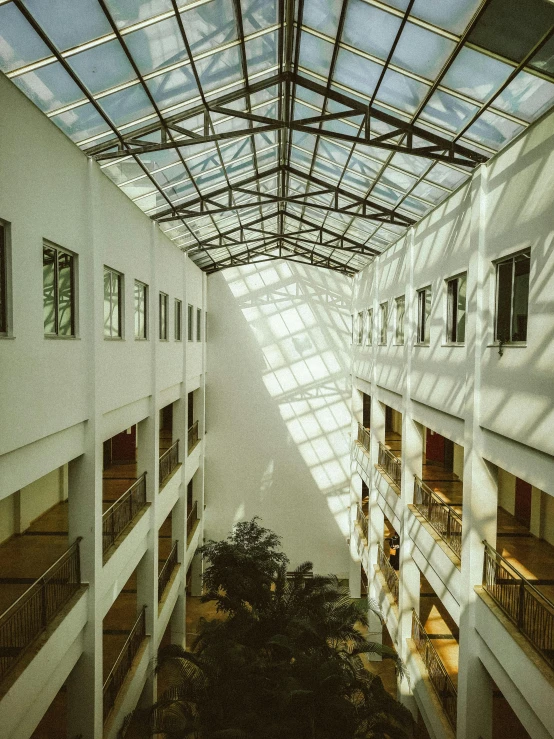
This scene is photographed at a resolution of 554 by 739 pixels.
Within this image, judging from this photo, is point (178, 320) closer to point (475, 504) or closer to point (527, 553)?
point (475, 504)

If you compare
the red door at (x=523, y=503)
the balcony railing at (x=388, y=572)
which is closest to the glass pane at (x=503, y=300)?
the red door at (x=523, y=503)

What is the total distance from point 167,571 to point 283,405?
1178cm

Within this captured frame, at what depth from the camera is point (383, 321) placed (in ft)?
70.7

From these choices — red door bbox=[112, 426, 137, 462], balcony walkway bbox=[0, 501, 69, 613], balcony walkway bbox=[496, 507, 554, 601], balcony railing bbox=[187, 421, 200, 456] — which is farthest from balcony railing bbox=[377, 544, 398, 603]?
red door bbox=[112, 426, 137, 462]

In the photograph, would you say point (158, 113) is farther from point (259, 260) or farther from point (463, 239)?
point (259, 260)

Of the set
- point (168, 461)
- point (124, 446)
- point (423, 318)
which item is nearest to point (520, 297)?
point (423, 318)

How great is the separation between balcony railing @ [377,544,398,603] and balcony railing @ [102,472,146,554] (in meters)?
8.57

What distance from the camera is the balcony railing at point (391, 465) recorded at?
62.8 ft

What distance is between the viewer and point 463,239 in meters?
12.3

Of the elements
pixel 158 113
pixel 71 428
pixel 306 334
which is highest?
pixel 158 113

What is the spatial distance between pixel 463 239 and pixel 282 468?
63.8 ft

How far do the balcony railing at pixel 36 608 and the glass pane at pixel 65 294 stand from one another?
417cm

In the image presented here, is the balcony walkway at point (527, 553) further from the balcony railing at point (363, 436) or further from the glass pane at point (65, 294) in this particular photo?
the glass pane at point (65, 294)

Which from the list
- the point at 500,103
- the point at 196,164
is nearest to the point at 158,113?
the point at 196,164
